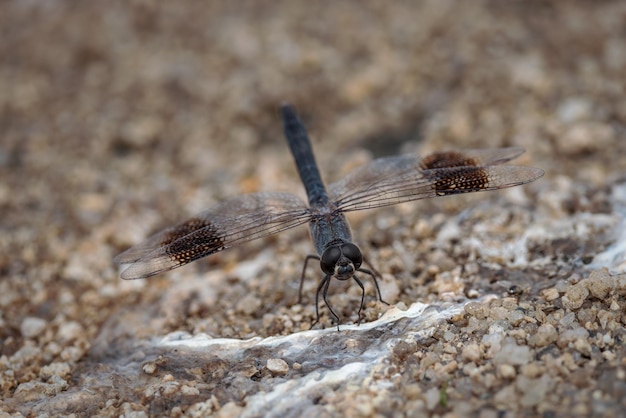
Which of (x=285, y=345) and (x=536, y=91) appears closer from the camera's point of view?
(x=285, y=345)

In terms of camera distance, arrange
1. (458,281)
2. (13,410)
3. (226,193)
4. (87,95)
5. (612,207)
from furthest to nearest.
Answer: (87,95) → (226,193) → (612,207) → (458,281) → (13,410)

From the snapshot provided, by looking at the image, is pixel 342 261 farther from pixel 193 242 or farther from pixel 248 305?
pixel 193 242

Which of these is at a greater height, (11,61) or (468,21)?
(11,61)

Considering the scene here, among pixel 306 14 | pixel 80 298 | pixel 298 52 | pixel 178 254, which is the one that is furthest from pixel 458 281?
pixel 306 14

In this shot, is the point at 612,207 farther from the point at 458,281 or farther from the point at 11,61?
the point at 11,61

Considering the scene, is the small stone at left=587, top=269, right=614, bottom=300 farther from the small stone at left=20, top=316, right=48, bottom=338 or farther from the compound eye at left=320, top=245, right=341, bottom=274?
the small stone at left=20, top=316, right=48, bottom=338

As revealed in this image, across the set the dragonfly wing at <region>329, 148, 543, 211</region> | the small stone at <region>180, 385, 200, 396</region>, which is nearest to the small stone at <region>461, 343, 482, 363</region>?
the dragonfly wing at <region>329, 148, 543, 211</region>

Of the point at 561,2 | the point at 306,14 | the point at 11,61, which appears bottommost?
the point at 561,2
